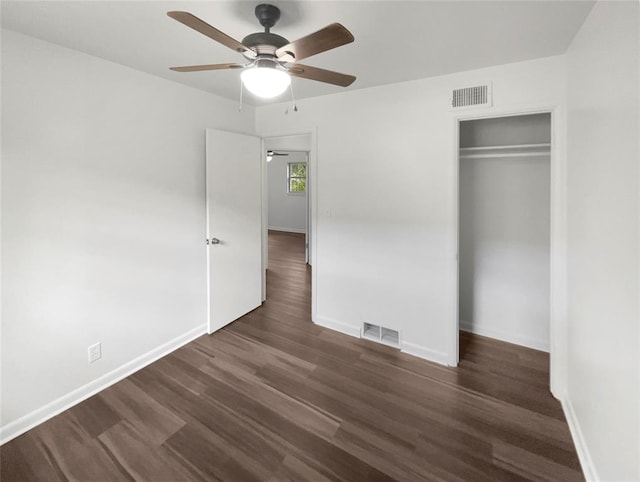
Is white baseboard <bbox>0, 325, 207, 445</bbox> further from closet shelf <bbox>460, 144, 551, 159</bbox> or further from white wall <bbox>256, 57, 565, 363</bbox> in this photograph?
closet shelf <bbox>460, 144, 551, 159</bbox>

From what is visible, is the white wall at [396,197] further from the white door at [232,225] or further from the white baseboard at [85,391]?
the white baseboard at [85,391]

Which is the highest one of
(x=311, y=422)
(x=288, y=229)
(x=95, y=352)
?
(x=288, y=229)

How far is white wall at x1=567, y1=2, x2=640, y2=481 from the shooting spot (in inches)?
44.8

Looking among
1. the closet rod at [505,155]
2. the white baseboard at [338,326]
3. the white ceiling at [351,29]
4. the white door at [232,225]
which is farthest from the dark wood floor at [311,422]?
the white ceiling at [351,29]

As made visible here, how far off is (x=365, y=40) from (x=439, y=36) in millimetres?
447

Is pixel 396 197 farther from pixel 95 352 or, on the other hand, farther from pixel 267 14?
pixel 95 352

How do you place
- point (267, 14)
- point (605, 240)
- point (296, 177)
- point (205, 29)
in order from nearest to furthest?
point (205, 29) < point (605, 240) < point (267, 14) < point (296, 177)

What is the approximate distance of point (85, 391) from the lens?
2227 mm

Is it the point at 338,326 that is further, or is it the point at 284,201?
the point at 284,201

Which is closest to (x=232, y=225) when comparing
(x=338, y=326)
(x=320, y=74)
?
(x=338, y=326)

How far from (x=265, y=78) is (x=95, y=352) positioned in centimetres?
233

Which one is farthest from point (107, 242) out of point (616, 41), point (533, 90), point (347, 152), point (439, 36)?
point (533, 90)

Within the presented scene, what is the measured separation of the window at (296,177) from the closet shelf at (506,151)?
6773mm

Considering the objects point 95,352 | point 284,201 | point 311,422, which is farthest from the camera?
point 284,201
